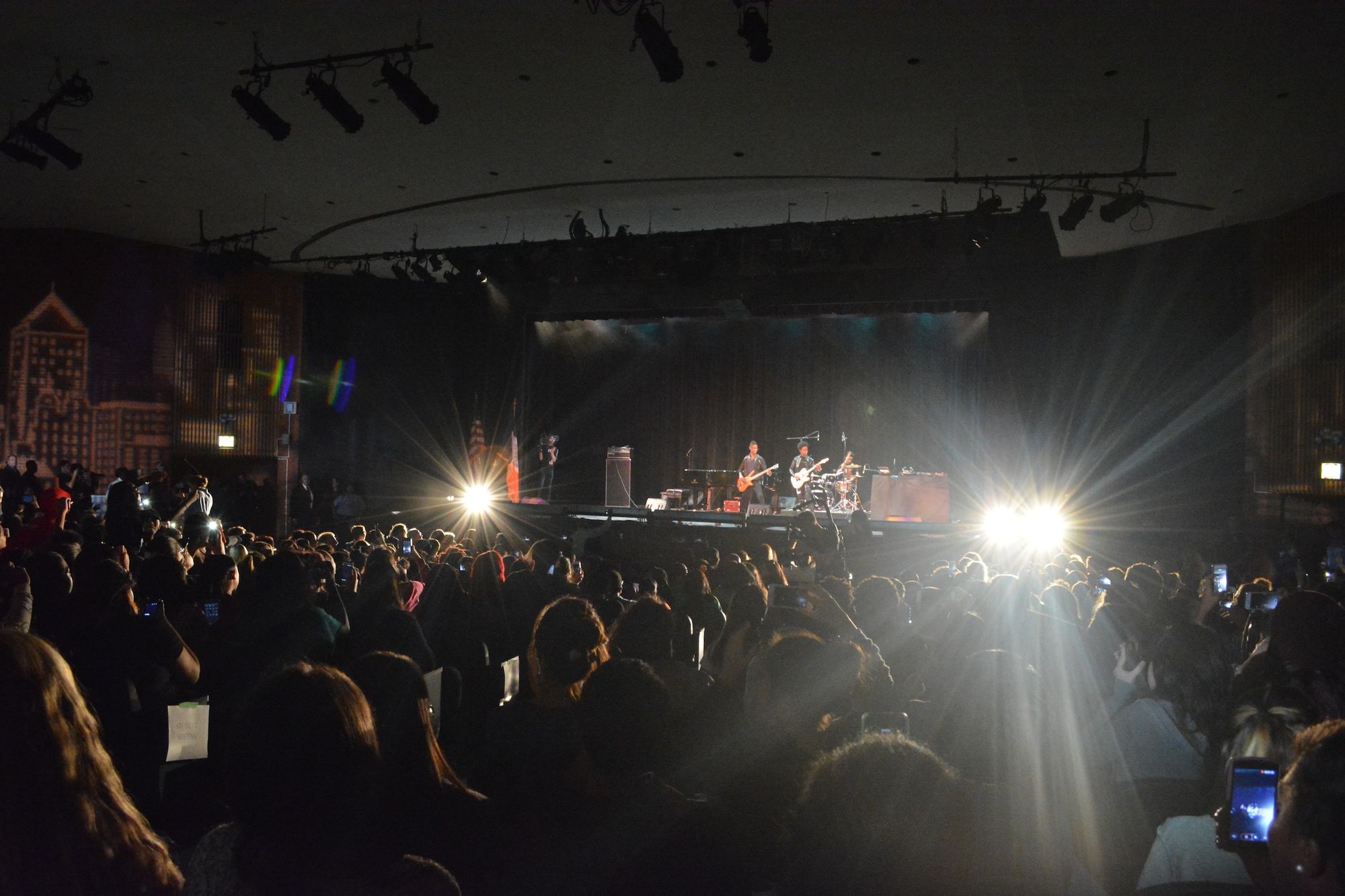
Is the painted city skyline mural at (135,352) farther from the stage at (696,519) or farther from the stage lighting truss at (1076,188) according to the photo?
the stage lighting truss at (1076,188)

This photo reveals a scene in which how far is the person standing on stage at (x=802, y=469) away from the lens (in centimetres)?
1581

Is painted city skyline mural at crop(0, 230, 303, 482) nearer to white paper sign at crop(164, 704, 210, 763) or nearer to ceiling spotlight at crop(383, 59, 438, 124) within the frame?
ceiling spotlight at crop(383, 59, 438, 124)

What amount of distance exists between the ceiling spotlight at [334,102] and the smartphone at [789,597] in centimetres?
566

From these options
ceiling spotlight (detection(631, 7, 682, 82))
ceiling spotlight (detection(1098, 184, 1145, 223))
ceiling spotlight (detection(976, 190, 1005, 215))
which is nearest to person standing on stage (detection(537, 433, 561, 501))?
ceiling spotlight (detection(976, 190, 1005, 215))

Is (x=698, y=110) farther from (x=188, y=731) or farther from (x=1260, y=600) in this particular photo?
(x=188, y=731)

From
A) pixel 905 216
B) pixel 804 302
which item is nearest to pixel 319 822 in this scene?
pixel 905 216

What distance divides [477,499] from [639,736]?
15.5 meters

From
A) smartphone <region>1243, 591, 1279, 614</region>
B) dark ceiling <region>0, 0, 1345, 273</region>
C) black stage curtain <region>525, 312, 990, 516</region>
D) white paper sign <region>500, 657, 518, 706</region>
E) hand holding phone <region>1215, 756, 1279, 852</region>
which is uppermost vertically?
dark ceiling <region>0, 0, 1345, 273</region>

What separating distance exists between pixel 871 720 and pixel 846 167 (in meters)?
8.98

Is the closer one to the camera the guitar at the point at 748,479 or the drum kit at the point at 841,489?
the drum kit at the point at 841,489

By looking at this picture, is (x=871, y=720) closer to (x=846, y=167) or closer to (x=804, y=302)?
(x=846, y=167)

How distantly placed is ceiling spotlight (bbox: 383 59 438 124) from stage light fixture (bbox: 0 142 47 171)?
4217mm

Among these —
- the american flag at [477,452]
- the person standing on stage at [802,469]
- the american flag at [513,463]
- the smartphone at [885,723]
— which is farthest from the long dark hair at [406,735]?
the american flag at [477,452]

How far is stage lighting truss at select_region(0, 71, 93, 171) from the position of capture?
840 cm
